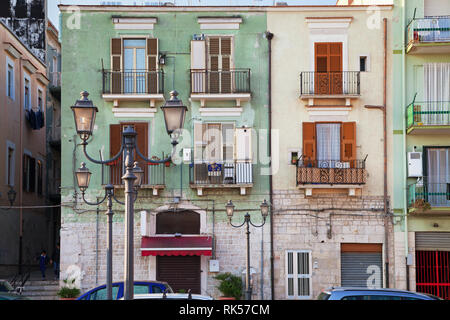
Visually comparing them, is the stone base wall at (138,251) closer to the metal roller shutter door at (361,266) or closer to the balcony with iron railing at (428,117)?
the metal roller shutter door at (361,266)

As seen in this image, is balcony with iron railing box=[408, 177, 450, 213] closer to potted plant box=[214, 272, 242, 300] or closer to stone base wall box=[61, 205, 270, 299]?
stone base wall box=[61, 205, 270, 299]

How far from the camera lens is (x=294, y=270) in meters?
25.4

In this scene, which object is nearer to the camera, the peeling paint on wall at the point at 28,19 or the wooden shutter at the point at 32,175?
the wooden shutter at the point at 32,175

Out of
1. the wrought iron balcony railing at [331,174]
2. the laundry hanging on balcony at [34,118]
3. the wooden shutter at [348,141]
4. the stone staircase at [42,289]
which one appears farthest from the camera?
the laundry hanging on balcony at [34,118]

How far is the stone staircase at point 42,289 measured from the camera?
83.1ft

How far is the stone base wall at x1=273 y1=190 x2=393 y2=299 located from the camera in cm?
2547

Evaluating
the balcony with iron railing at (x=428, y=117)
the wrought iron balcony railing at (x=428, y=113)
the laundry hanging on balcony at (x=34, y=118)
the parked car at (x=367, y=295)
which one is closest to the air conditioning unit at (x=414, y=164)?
the balcony with iron railing at (x=428, y=117)

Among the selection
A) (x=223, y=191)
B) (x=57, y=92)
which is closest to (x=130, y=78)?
(x=223, y=191)

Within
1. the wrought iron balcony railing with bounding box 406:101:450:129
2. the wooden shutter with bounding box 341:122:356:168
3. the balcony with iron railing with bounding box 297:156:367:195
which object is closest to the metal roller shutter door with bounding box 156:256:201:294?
the balcony with iron railing with bounding box 297:156:367:195

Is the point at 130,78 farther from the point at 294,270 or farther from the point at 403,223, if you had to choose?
the point at 403,223

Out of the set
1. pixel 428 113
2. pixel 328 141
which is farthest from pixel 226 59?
pixel 428 113

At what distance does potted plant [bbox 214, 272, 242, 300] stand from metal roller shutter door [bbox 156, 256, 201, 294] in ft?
3.17

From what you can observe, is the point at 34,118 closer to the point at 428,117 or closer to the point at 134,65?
the point at 134,65

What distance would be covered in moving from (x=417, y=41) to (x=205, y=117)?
8.26 metres
